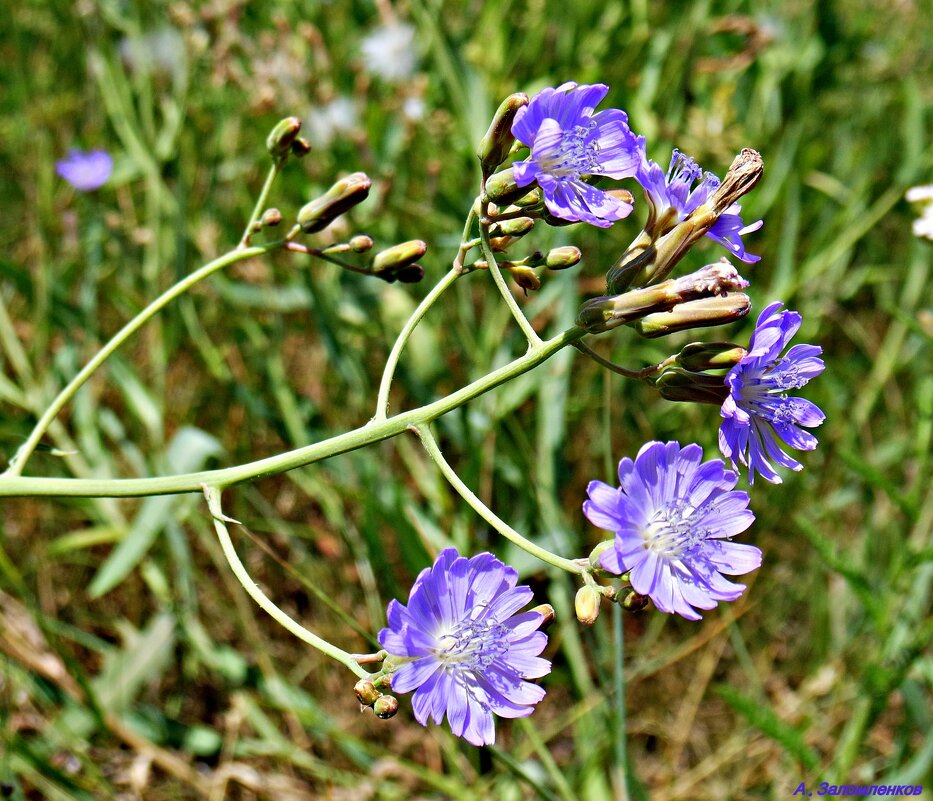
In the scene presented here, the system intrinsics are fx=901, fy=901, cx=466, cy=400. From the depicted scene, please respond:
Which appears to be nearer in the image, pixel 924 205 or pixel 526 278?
pixel 526 278

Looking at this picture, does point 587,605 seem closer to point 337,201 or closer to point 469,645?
point 469,645

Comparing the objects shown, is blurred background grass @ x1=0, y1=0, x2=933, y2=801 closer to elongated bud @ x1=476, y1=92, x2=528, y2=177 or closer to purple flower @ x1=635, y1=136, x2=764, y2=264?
purple flower @ x1=635, y1=136, x2=764, y2=264

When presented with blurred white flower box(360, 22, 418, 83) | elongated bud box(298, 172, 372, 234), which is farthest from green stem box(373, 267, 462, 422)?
blurred white flower box(360, 22, 418, 83)

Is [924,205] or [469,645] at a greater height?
[924,205]

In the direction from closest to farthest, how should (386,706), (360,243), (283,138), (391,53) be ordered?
1. (386,706)
2. (360,243)
3. (283,138)
4. (391,53)

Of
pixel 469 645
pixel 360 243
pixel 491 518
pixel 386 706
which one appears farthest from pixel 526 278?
pixel 386 706

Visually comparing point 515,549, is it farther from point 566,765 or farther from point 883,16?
point 883,16

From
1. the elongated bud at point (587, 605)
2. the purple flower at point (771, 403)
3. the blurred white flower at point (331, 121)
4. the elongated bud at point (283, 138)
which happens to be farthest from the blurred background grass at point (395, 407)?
the elongated bud at point (283, 138)
